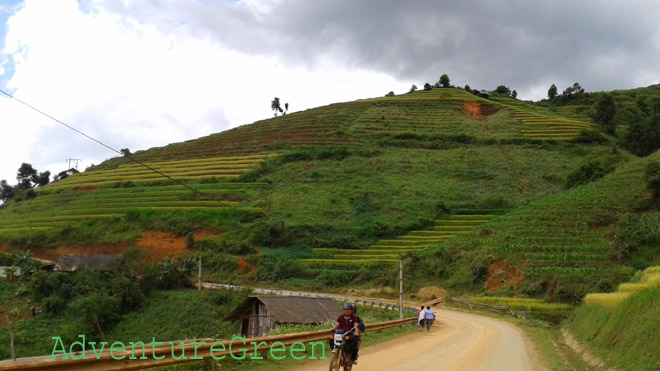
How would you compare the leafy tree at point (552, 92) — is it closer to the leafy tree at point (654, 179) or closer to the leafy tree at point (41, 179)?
the leafy tree at point (654, 179)

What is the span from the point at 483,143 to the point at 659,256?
154 feet

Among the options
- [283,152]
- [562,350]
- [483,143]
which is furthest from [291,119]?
[562,350]

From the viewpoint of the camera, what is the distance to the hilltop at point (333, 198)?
4922 cm

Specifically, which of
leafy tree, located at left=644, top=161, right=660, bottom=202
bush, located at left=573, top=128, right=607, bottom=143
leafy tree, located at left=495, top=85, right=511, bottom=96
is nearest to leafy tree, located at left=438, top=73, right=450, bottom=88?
leafy tree, located at left=495, top=85, right=511, bottom=96

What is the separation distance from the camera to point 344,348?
32.4 feet

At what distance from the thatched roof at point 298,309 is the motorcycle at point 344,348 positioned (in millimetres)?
17206

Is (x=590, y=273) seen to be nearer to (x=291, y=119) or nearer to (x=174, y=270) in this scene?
(x=174, y=270)

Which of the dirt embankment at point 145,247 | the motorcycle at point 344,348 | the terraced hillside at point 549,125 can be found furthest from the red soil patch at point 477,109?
the motorcycle at point 344,348

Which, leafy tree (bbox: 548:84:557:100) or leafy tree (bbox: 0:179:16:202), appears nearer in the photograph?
leafy tree (bbox: 0:179:16:202)

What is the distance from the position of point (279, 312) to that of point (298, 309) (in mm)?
1349

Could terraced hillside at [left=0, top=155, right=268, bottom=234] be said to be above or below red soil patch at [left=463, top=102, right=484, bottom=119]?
below

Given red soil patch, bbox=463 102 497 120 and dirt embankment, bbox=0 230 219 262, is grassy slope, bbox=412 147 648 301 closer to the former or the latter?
dirt embankment, bbox=0 230 219 262

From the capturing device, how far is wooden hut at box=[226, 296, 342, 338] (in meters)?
27.3

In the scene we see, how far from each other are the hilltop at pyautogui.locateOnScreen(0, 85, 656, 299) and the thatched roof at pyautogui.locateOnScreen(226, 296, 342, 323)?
50.4ft
